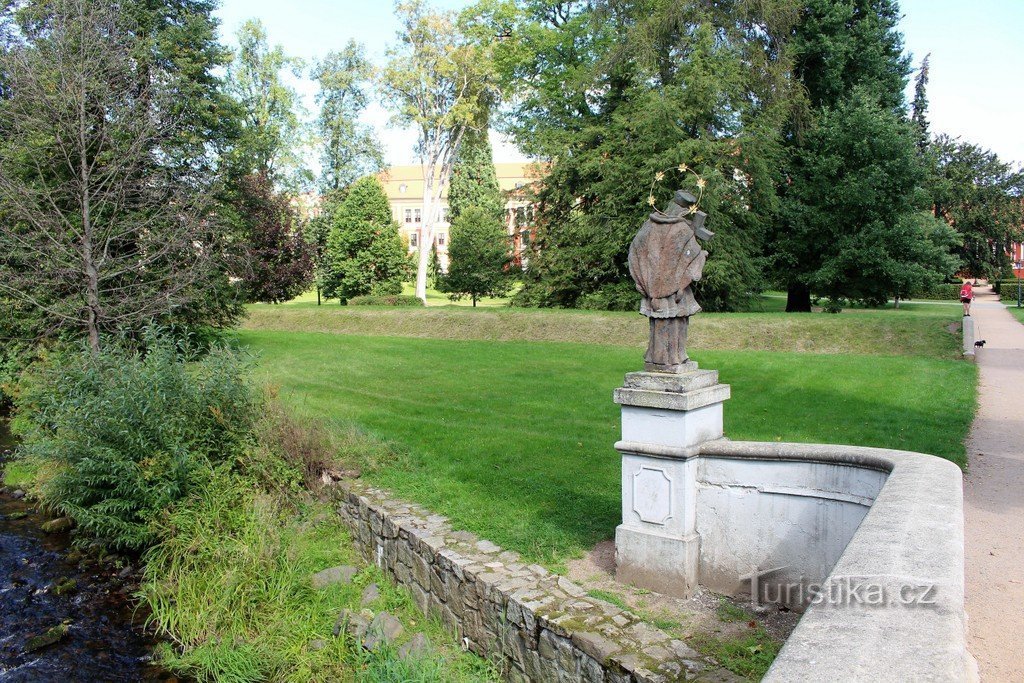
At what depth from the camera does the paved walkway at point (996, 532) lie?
4.05 metres

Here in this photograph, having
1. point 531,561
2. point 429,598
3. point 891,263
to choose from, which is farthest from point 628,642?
point 891,263

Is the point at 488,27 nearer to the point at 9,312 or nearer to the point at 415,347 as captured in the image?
the point at 415,347

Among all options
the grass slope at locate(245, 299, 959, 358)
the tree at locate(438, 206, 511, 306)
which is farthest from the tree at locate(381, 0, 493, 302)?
the grass slope at locate(245, 299, 959, 358)

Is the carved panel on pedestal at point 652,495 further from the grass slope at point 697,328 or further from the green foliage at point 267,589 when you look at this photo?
the grass slope at point 697,328

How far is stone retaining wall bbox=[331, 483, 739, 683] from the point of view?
4258mm

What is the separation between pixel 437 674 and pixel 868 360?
1348cm

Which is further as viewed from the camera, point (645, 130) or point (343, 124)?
point (343, 124)

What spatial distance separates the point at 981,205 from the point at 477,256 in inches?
1053

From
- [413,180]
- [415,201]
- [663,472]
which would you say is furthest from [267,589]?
[413,180]

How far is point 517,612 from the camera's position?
508 centimetres

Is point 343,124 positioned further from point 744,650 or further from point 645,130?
point 744,650

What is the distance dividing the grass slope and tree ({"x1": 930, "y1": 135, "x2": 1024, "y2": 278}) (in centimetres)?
2084

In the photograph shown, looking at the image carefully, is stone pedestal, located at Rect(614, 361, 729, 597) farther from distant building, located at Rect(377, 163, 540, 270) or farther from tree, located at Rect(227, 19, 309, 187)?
distant building, located at Rect(377, 163, 540, 270)

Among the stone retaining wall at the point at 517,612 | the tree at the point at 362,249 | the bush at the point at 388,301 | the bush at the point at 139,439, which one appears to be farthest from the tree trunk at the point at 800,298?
the stone retaining wall at the point at 517,612
